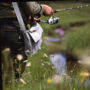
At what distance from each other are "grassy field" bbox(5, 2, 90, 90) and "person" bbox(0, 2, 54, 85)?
0.25 ft

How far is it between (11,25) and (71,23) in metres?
0.56

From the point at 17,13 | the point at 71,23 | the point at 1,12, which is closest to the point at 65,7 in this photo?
the point at 71,23

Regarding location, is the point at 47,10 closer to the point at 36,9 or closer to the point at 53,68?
the point at 36,9

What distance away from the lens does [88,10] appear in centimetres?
236

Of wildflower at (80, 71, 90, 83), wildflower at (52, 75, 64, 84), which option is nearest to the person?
wildflower at (52, 75, 64, 84)

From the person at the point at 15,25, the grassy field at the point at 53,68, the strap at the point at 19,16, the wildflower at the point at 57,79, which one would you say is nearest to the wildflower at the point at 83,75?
the grassy field at the point at 53,68

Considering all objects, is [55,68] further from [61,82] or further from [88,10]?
[88,10]

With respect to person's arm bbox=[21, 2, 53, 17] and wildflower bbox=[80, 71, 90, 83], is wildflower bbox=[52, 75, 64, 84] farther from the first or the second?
person's arm bbox=[21, 2, 53, 17]

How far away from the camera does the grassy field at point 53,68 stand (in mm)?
2400

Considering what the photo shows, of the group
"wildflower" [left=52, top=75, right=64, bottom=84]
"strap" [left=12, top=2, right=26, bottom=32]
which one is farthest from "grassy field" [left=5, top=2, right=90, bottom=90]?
"strap" [left=12, top=2, right=26, bottom=32]

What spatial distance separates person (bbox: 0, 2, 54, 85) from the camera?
7.59 feet

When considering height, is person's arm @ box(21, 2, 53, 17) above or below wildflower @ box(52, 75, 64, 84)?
above

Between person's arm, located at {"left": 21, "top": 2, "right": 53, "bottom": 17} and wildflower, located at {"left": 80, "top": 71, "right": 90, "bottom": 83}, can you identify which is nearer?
person's arm, located at {"left": 21, "top": 2, "right": 53, "bottom": 17}

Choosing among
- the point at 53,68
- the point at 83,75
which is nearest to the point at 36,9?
the point at 53,68
